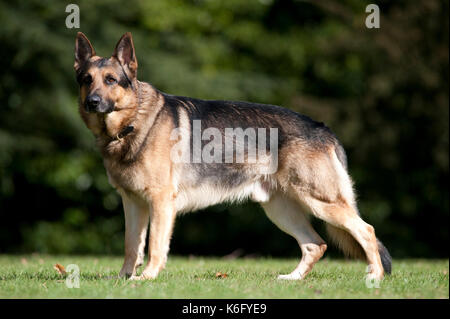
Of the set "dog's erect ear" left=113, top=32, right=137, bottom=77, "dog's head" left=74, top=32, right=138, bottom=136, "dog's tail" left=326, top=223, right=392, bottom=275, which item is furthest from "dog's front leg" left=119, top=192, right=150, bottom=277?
"dog's tail" left=326, top=223, right=392, bottom=275

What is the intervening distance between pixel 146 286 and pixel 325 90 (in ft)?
46.5

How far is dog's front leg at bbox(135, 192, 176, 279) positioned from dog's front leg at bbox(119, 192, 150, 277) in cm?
38

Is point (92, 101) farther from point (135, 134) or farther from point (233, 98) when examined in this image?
point (233, 98)

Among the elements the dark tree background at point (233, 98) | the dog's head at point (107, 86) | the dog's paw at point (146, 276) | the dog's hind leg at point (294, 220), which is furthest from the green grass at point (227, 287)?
the dark tree background at point (233, 98)

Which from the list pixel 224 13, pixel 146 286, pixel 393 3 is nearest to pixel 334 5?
pixel 393 3

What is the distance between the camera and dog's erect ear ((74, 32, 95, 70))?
623 centimetres

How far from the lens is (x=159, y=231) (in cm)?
592

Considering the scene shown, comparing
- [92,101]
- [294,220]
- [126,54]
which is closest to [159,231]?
[92,101]

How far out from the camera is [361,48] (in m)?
15.9

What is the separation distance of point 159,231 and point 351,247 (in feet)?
6.50

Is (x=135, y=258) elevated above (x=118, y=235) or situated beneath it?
elevated above

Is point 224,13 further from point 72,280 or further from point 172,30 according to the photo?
point 72,280

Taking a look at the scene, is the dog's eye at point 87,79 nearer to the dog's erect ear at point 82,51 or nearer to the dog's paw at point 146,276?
the dog's erect ear at point 82,51

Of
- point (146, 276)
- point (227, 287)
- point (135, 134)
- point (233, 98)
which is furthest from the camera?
point (233, 98)
